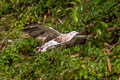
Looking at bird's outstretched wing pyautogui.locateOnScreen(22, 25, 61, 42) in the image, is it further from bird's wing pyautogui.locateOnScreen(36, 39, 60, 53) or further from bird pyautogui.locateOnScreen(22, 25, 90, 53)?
bird's wing pyautogui.locateOnScreen(36, 39, 60, 53)

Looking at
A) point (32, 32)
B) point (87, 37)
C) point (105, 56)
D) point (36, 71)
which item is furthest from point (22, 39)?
point (105, 56)

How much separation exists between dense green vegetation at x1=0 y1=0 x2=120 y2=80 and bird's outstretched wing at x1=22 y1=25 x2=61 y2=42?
0.13 m

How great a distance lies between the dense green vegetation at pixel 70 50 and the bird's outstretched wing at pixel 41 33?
4.9 inches

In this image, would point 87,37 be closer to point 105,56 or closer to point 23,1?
point 105,56

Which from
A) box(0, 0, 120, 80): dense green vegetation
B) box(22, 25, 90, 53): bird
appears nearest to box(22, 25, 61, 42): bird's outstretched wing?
box(22, 25, 90, 53): bird

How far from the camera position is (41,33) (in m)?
4.30

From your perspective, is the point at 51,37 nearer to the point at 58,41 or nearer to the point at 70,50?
the point at 58,41

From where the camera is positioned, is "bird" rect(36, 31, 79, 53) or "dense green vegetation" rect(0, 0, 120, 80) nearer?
"dense green vegetation" rect(0, 0, 120, 80)

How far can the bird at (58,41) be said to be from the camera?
387 cm

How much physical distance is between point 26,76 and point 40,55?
41cm

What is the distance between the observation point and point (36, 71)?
371 cm

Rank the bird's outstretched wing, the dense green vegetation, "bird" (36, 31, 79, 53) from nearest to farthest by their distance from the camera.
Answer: the dense green vegetation < "bird" (36, 31, 79, 53) < the bird's outstretched wing

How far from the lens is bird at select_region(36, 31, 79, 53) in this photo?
152 inches

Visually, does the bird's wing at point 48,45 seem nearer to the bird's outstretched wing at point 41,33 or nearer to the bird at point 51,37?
the bird at point 51,37
